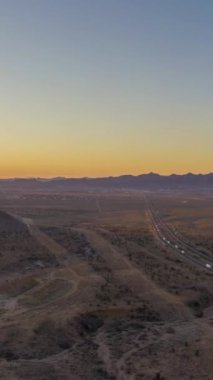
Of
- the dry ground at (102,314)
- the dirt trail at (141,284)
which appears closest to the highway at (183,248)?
the dry ground at (102,314)

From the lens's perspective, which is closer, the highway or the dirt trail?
the dirt trail

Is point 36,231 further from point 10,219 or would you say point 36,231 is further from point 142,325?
point 142,325

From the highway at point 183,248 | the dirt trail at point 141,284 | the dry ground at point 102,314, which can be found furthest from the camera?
the highway at point 183,248

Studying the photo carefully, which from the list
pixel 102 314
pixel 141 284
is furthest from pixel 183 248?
pixel 102 314

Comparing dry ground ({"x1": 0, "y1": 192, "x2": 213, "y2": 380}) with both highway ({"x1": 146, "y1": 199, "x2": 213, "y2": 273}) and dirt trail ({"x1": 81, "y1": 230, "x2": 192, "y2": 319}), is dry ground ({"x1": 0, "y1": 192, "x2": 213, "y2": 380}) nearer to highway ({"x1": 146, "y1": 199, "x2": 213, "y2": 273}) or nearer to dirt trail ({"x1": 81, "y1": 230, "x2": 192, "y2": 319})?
dirt trail ({"x1": 81, "y1": 230, "x2": 192, "y2": 319})

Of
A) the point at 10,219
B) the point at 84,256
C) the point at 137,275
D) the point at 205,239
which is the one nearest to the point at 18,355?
the point at 137,275

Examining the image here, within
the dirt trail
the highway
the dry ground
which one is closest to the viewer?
the dry ground

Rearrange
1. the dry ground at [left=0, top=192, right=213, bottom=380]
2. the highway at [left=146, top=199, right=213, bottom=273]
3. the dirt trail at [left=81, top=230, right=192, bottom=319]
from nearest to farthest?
the dry ground at [left=0, top=192, right=213, bottom=380] → the dirt trail at [left=81, top=230, right=192, bottom=319] → the highway at [left=146, top=199, right=213, bottom=273]

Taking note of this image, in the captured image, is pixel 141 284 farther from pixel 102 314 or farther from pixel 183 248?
pixel 183 248

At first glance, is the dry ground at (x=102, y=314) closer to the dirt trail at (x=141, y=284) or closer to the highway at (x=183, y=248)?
the dirt trail at (x=141, y=284)

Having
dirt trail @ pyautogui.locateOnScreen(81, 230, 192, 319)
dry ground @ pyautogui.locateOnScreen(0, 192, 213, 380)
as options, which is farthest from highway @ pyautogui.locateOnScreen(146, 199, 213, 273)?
dirt trail @ pyautogui.locateOnScreen(81, 230, 192, 319)

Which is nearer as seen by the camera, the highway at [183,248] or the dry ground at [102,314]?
the dry ground at [102,314]
